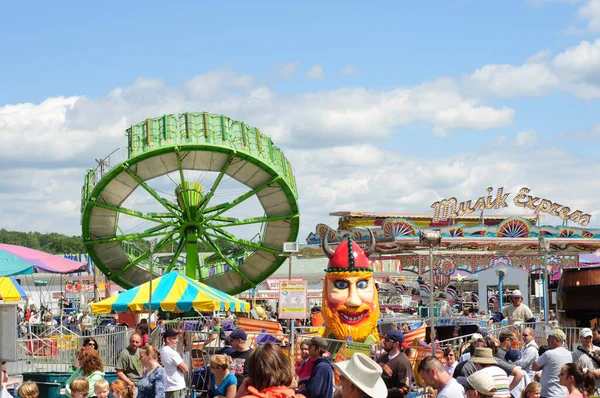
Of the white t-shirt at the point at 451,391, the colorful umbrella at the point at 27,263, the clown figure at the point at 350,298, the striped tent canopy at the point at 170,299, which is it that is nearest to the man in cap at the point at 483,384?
the white t-shirt at the point at 451,391


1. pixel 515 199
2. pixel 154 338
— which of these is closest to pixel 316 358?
pixel 154 338

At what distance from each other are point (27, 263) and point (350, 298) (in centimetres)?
686

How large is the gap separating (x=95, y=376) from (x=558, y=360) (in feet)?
16.6

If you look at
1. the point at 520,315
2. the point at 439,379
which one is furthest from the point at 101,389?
the point at 520,315

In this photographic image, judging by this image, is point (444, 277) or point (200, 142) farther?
point (444, 277)

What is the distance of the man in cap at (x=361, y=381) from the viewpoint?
5.53 m

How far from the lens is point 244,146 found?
35156mm

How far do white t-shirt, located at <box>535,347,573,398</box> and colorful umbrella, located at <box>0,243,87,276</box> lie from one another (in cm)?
1152

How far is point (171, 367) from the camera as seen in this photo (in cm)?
1120

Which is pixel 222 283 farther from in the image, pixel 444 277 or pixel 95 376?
pixel 95 376

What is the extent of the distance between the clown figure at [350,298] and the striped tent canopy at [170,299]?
3635 millimetres

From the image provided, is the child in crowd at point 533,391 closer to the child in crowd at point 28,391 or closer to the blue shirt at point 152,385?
the blue shirt at point 152,385

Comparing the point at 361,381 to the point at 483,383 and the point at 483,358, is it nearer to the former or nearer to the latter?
the point at 483,383

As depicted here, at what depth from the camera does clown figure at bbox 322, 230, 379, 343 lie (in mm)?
17219
